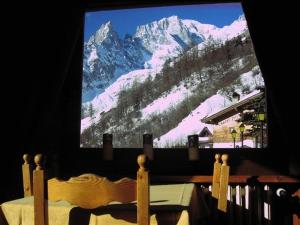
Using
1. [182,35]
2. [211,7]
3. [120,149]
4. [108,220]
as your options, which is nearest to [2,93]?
[120,149]

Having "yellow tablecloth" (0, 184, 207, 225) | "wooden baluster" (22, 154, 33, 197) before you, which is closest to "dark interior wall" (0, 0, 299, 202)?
"wooden baluster" (22, 154, 33, 197)

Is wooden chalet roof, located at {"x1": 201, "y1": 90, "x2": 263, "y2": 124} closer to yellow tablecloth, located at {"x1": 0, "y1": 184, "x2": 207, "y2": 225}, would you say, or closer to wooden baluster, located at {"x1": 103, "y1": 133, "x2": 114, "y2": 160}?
wooden baluster, located at {"x1": 103, "y1": 133, "x2": 114, "y2": 160}

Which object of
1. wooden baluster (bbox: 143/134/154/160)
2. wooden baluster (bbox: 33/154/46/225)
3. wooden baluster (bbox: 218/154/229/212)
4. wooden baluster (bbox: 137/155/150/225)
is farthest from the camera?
wooden baluster (bbox: 143/134/154/160)

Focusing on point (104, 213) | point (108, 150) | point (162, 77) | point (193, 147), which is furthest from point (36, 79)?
point (104, 213)

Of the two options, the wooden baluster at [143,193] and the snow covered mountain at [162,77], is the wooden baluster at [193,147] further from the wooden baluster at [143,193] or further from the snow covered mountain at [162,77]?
the wooden baluster at [143,193]

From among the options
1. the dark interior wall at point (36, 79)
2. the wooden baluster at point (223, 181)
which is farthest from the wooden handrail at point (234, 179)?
the wooden baluster at point (223, 181)

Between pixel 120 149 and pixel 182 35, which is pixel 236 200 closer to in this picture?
pixel 120 149

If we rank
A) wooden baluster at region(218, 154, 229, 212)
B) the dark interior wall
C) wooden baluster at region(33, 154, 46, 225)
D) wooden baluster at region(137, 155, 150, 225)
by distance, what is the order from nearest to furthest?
wooden baluster at region(137, 155, 150, 225), wooden baluster at region(33, 154, 46, 225), wooden baluster at region(218, 154, 229, 212), the dark interior wall

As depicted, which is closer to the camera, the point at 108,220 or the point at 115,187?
the point at 115,187
